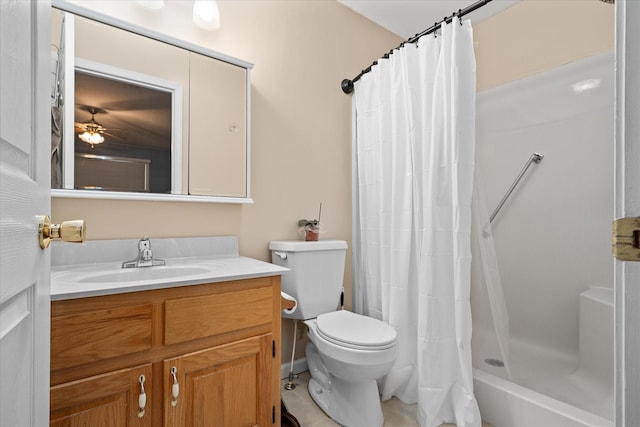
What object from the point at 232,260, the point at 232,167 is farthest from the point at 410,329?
the point at 232,167

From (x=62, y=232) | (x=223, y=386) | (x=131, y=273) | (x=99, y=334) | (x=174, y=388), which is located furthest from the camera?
(x=131, y=273)

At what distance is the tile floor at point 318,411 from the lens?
5.16ft

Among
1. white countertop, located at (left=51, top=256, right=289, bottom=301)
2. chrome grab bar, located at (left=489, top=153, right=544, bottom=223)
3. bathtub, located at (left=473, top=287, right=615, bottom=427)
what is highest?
chrome grab bar, located at (left=489, top=153, right=544, bottom=223)

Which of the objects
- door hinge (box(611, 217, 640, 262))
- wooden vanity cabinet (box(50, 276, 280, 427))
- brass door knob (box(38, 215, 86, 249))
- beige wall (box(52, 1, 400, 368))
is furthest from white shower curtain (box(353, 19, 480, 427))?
brass door knob (box(38, 215, 86, 249))

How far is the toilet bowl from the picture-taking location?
141 centimetres

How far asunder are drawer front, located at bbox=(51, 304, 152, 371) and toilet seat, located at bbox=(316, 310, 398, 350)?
79cm

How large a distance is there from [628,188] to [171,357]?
Answer: 1.27m

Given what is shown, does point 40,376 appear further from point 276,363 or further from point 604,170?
point 604,170

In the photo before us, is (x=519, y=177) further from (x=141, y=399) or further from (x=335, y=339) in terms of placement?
(x=141, y=399)

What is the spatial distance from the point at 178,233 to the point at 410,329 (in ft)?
A: 4.41

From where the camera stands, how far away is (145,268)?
4.58 ft

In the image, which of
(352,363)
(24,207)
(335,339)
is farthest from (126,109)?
(352,363)

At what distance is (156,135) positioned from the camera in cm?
158

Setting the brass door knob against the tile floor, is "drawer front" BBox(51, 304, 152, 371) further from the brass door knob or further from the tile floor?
the tile floor
